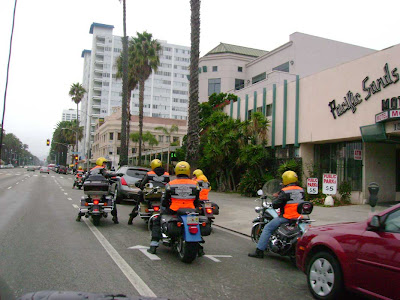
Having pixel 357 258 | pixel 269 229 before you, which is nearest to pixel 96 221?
pixel 269 229

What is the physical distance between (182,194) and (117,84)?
103 meters

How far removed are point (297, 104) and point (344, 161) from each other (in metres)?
4.42

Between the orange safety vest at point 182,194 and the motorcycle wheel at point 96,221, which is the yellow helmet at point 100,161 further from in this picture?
the orange safety vest at point 182,194

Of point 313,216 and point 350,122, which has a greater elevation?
point 350,122

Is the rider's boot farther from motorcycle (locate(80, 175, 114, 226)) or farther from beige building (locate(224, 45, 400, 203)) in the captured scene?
beige building (locate(224, 45, 400, 203))

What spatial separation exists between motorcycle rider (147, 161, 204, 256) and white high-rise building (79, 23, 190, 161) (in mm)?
96604

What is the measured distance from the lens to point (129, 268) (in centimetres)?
571

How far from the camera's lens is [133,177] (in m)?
15.3

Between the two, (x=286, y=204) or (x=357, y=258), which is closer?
(x=357, y=258)

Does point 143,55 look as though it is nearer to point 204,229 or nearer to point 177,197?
point 177,197

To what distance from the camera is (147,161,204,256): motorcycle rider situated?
21.5 ft

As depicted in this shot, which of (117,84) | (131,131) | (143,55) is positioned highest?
(117,84)

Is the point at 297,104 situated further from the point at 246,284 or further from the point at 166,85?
A: the point at 166,85

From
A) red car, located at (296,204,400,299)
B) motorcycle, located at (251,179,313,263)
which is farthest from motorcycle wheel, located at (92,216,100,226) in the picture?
red car, located at (296,204,400,299)
